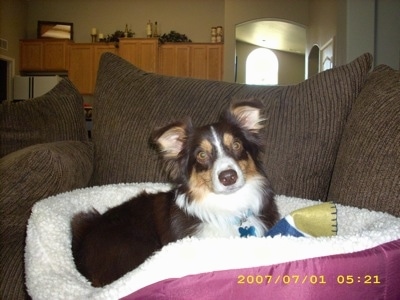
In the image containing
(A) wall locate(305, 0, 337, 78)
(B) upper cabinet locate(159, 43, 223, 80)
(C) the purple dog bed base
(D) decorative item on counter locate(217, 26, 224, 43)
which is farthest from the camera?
(D) decorative item on counter locate(217, 26, 224, 43)

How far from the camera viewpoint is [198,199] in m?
1.73

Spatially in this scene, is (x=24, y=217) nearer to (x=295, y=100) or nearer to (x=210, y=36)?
(x=295, y=100)

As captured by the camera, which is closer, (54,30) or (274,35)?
(54,30)

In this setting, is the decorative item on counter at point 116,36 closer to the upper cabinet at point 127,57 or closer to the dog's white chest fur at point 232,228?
the upper cabinet at point 127,57

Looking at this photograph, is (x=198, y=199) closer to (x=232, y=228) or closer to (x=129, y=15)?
(x=232, y=228)

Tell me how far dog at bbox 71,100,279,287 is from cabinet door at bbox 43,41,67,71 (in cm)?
1159

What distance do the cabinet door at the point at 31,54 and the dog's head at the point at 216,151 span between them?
38.6ft

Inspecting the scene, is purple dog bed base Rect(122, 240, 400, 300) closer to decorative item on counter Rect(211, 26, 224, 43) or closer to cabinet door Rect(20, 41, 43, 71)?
decorative item on counter Rect(211, 26, 224, 43)

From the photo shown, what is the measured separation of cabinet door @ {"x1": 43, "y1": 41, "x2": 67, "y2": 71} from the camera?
12250 millimetres

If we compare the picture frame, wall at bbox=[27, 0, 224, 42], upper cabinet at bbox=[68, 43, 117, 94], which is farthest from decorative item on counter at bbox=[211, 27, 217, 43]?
the picture frame

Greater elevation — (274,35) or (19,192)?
(274,35)

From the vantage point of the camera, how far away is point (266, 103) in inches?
79.3

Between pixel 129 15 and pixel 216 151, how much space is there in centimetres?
1202

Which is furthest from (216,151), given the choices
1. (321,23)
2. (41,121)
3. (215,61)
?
(215,61)
